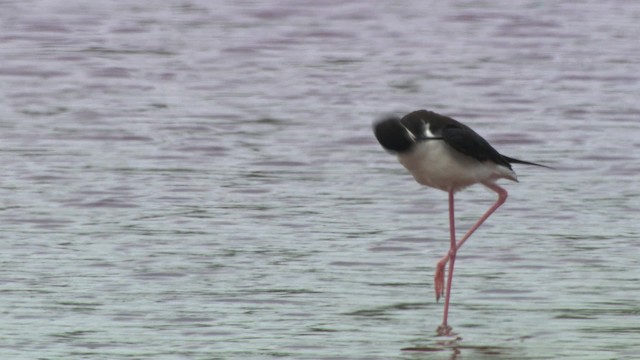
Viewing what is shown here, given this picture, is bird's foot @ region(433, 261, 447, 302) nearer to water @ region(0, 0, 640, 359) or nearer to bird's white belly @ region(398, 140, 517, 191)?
water @ region(0, 0, 640, 359)

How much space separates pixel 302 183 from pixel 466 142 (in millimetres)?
2589

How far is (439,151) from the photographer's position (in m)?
8.56

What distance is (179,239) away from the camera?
31.3 ft

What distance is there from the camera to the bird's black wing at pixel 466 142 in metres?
8.52

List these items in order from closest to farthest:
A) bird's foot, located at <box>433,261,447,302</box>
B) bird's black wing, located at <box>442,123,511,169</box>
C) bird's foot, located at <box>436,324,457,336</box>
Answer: bird's foot, located at <box>436,324,457,336</box> < bird's foot, located at <box>433,261,447,302</box> < bird's black wing, located at <box>442,123,511,169</box>

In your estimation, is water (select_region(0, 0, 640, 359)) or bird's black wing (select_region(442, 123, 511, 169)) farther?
bird's black wing (select_region(442, 123, 511, 169))

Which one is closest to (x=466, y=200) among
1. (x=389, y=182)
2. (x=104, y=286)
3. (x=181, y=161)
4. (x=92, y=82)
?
(x=389, y=182)

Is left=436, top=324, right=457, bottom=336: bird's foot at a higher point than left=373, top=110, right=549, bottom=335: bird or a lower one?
lower

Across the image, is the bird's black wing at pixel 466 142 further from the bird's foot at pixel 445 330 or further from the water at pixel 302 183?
the bird's foot at pixel 445 330

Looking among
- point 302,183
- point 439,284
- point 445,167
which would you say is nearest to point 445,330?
point 439,284

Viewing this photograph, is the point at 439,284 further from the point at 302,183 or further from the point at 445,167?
the point at 302,183

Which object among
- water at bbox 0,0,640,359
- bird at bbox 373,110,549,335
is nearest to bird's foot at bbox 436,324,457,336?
water at bbox 0,0,640,359

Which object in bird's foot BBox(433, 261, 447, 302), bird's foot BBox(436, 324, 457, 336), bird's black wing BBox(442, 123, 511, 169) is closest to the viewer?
bird's foot BBox(436, 324, 457, 336)

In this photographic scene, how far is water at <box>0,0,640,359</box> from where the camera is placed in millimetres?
7879
